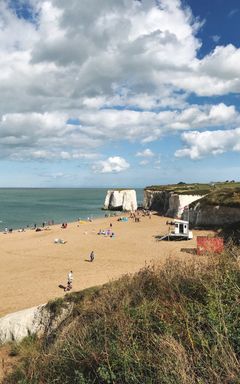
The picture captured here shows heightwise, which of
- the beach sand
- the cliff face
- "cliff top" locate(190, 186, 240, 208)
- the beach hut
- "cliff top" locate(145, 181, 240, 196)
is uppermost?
"cliff top" locate(145, 181, 240, 196)

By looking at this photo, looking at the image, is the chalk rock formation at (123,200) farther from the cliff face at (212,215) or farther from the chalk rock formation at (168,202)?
the cliff face at (212,215)

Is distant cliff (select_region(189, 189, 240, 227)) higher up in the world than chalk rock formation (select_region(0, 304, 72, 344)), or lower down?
higher up

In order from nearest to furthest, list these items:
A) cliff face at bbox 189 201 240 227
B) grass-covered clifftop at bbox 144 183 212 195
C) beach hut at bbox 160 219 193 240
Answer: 1. beach hut at bbox 160 219 193 240
2. cliff face at bbox 189 201 240 227
3. grass-covered clifftop at bbox 144 183 212 195

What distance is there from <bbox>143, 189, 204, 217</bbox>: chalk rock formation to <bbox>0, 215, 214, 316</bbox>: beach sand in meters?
13.7

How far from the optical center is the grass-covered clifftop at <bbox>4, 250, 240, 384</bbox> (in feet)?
19.5

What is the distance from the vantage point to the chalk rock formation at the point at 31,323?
13.2m

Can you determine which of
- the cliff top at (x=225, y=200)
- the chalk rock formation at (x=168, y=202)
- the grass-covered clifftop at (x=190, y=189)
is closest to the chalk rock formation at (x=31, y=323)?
the cliff top at (x=225, y=200)

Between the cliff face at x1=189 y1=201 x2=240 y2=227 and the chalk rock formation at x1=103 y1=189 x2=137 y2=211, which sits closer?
the cliff face at x1=189 y1=201 x2=240 y2=227

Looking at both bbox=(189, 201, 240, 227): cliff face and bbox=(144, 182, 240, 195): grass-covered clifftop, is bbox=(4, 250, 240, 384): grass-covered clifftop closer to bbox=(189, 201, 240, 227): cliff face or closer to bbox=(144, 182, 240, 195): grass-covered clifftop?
bbox=(189, 201, 240, 227): cliff face

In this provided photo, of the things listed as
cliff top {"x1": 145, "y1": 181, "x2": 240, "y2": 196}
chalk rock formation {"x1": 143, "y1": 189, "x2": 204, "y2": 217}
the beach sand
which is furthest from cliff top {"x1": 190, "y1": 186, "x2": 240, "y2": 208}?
chalk rock formation {"x1": 143, "y1": 189, "x2": 204, "y2": 217}

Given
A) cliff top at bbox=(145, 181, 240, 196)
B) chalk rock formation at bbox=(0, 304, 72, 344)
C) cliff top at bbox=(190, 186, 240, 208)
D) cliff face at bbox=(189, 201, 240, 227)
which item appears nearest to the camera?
chalk rock formation at bbox=(0, 304, 72, 344)

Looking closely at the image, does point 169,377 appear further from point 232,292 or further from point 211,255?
point 211,255

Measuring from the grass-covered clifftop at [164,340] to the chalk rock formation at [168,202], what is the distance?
62184 millimetres

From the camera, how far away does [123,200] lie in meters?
111
